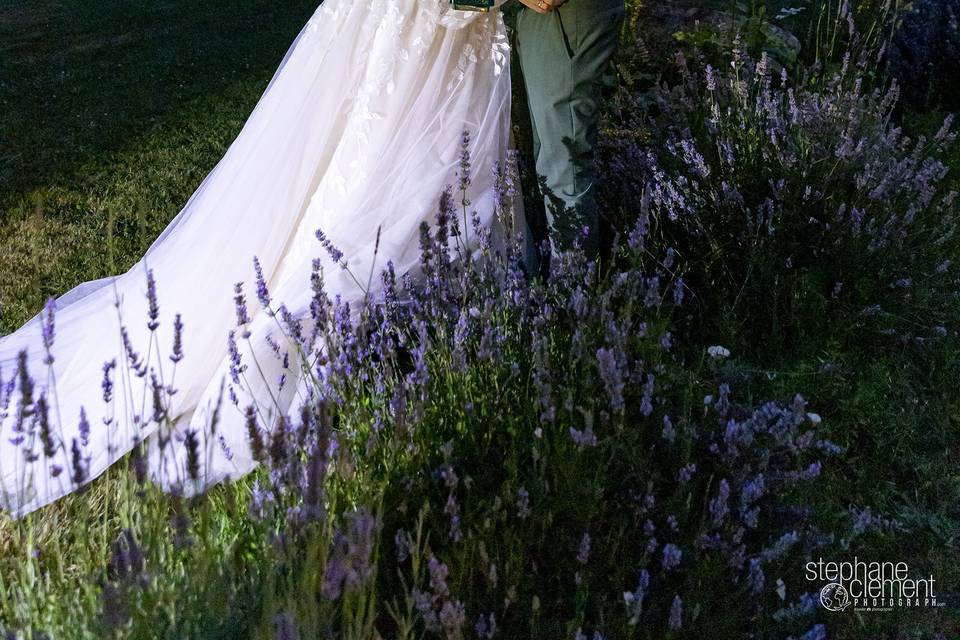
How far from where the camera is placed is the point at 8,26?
8.74 metres

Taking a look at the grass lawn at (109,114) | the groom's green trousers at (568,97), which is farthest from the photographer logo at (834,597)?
the grass lawn at (109,114)

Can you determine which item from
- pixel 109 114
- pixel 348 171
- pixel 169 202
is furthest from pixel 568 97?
pixel 109 114

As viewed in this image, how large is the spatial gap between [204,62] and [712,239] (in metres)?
5.55

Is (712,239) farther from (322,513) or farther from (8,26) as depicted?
(8,26)

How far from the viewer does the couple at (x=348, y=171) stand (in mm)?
2936

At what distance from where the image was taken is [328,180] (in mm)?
3197

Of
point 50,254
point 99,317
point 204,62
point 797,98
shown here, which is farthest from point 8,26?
point 797,98

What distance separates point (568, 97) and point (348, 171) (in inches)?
29.7

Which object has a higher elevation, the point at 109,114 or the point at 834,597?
the point at 109,114

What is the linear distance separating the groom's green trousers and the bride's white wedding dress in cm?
12

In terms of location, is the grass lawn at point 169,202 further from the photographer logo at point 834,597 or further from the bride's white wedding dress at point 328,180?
the bride's white wedding dress at point 328,180

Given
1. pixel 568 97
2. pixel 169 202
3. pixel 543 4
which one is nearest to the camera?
pixel 543 4

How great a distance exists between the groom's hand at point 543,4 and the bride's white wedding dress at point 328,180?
0.22 metres

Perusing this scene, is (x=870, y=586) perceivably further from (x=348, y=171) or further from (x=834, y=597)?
(x=348, y=171)
